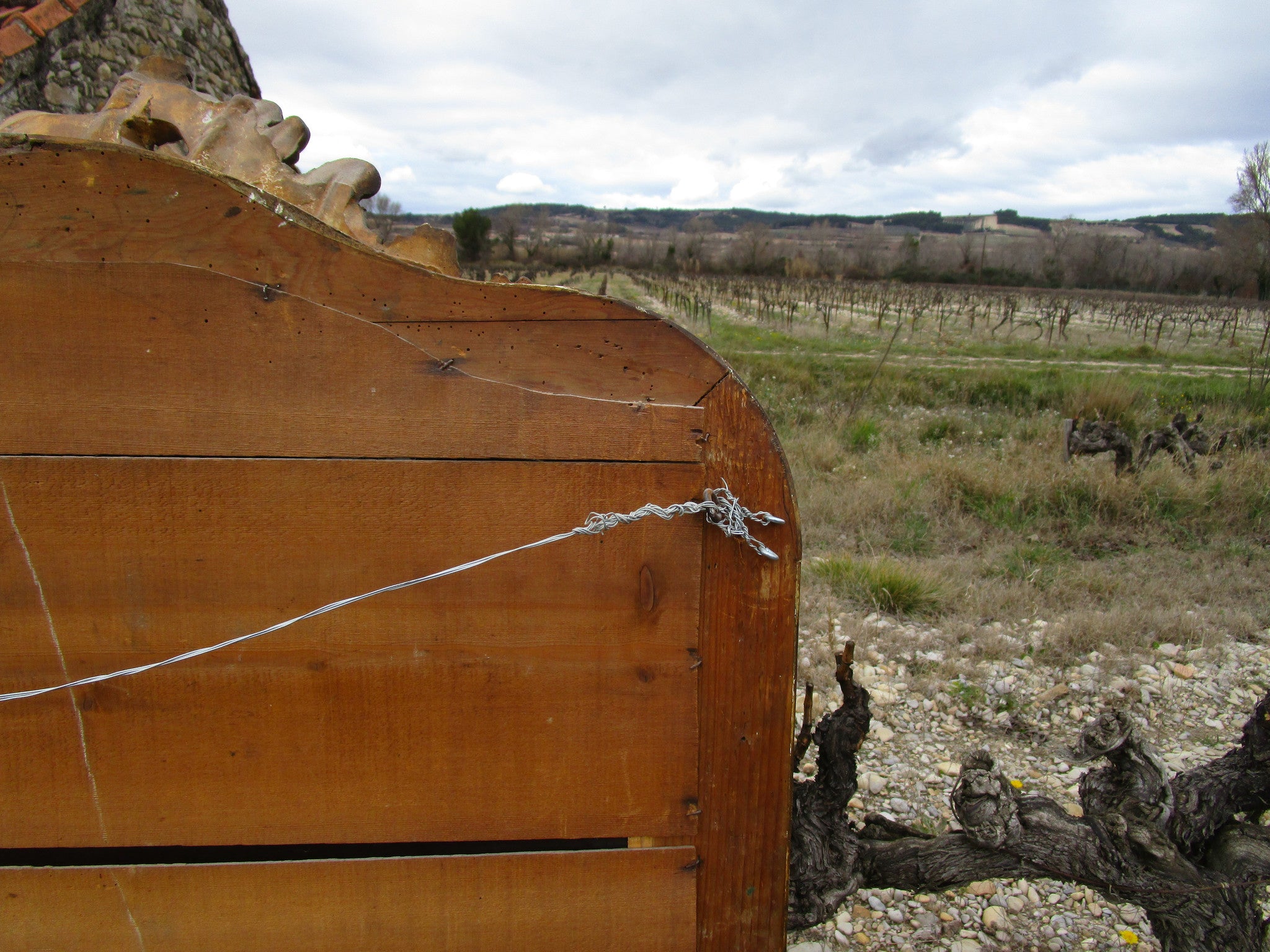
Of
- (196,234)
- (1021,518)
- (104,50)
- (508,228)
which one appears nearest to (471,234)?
(508,228)

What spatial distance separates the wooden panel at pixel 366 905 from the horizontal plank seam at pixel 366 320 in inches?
27.1

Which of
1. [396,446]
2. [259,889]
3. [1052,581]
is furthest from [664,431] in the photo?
[1052,581]

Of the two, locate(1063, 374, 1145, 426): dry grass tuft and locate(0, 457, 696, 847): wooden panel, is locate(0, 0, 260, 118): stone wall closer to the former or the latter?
locate(0, 457, 696, 847): wooden panel

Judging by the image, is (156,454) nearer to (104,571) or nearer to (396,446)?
(104,571)

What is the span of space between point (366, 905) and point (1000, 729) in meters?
2.94

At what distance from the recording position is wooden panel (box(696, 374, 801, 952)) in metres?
1.12

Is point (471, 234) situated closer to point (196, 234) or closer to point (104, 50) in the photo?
point (104, 50)

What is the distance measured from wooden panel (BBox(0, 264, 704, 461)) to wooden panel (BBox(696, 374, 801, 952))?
0.13 metres

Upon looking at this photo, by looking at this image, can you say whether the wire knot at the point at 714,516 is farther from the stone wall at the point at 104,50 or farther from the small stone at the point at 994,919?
the small stone at the point at 994,919

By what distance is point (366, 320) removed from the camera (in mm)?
1063

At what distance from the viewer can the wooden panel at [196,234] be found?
3.30 feet

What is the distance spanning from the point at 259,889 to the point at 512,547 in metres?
0.65

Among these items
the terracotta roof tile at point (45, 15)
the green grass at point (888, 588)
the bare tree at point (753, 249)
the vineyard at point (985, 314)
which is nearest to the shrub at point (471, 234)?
the vineyard at point (985, 314)

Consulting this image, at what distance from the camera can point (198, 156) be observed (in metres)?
1.29
